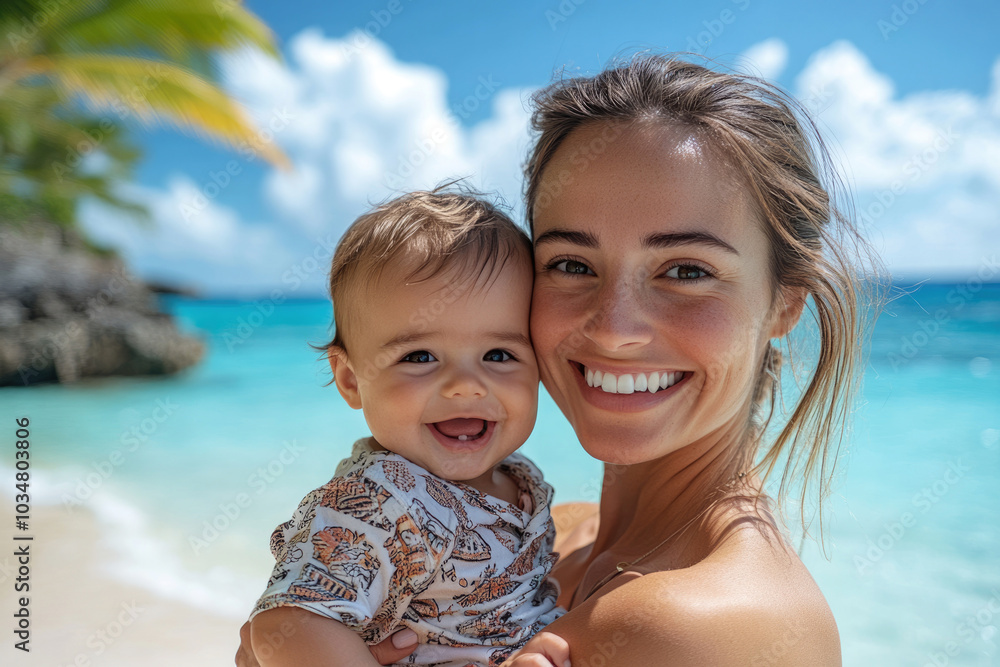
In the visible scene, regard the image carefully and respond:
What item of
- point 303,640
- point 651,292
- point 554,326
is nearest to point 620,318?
point 651,292

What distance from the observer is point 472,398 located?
1977 millimetres

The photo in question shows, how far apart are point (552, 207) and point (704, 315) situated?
0.52 m

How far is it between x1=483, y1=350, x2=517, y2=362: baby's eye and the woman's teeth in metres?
0.24

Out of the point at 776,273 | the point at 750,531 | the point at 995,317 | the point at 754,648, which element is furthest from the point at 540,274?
the point at 995,317

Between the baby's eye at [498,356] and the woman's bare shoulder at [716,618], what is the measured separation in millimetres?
663

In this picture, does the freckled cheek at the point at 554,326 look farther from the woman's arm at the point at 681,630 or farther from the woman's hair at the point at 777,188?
the woman's arm at the point at 681,630

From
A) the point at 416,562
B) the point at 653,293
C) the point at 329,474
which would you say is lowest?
the point at 416,562

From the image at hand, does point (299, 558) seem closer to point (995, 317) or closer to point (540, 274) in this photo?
point (540, 274)

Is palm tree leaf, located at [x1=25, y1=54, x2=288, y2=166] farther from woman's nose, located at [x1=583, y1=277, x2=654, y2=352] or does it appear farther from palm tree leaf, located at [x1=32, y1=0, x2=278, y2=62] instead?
woman's nose, located at [x1=583, y1=277, x2=654, y2=352]

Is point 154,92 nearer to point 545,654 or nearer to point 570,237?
point 570,237

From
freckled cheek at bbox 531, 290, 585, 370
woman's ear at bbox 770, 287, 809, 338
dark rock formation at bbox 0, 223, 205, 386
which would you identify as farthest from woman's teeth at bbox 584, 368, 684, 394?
dark rock formation at bbox 0, 223, 205, 386

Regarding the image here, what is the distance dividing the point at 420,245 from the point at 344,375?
0.45 metres

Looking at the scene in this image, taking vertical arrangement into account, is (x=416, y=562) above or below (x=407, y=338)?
below

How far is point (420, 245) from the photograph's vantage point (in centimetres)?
203
